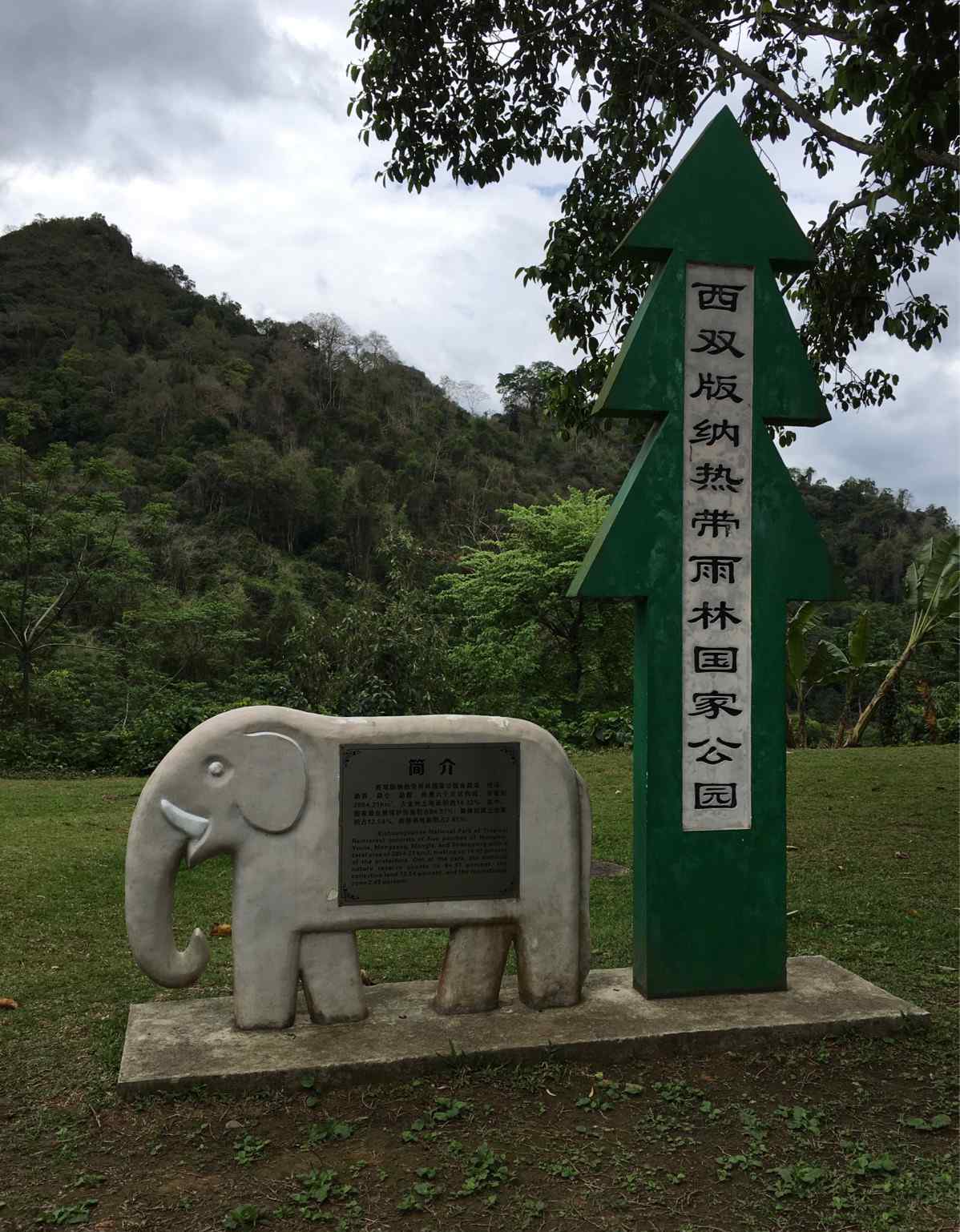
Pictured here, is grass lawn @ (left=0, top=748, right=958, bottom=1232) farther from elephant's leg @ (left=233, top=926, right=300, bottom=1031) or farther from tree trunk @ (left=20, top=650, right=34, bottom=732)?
tree trunk @ (left=20, top=650, right=34, bottom=732)

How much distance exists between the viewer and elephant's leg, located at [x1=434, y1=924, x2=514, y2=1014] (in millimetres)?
4508

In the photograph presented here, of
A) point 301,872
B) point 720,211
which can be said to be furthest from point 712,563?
point 301,872

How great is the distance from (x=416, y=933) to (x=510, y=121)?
6.38 metres

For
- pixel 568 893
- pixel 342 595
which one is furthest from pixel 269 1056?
pixel 342 595

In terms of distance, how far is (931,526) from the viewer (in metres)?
29.4

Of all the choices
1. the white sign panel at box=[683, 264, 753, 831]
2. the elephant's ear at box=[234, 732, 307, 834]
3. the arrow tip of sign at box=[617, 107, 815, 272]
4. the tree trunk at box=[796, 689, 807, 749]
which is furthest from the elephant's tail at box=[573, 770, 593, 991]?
the tree trunk at box=[796, 689, 807, 749]

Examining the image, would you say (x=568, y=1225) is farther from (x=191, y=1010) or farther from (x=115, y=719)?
(x=115, y=719)

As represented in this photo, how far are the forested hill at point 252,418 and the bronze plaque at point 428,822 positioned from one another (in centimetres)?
2154

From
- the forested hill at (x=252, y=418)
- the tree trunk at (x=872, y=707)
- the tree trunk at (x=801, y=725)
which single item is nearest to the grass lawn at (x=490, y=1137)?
the tree trunk at (x=872, y=707)

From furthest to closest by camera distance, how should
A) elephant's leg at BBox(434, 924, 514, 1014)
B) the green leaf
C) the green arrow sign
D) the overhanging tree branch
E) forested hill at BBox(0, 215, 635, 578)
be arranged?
forested hill at BBox(0, 215, 635, 578)
the green leaf
the overhanging tree branch
the green arrow sign
elephant's leg at BBox(434, 924, 514, 1014)

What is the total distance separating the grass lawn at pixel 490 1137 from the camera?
128 inches

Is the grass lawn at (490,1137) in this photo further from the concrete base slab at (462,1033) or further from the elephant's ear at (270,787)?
the elephant's ear at (270,787)

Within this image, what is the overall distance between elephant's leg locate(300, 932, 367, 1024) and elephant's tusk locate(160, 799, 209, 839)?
2.03ft

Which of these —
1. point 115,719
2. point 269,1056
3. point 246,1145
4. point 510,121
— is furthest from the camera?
point 115,719
